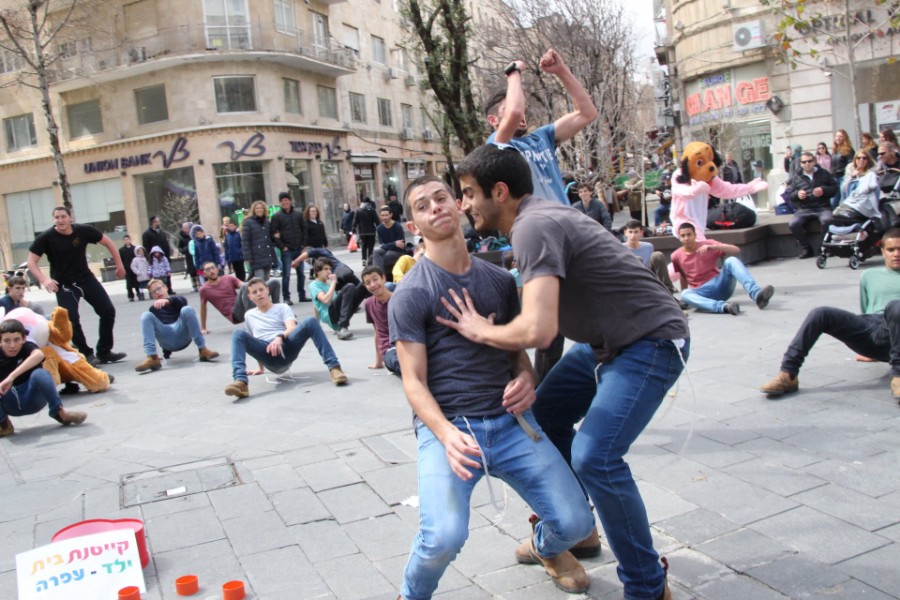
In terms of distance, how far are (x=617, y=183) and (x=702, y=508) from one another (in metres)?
23.9

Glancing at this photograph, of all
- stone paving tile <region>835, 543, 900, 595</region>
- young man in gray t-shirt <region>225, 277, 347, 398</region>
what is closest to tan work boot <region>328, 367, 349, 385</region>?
young man in gray t-shirt <region>225, 277, 347, 398</region>

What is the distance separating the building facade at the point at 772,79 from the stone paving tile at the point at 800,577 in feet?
63.2

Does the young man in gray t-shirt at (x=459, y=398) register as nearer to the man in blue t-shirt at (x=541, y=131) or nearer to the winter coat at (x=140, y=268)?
the man in blue t-shirt at (x=541, y=131)

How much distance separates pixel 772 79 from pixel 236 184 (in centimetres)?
2043

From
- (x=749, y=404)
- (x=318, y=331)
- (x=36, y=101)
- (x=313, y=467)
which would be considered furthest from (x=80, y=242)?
(x=36, y=101)

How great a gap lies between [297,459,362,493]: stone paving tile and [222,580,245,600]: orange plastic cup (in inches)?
47.8

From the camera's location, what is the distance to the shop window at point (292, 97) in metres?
34.5

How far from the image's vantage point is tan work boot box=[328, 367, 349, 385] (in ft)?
24.3

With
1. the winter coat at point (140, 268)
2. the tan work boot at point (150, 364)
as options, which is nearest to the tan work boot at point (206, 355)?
the tan work boot at point (150, 364)

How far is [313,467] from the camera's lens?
4973mm

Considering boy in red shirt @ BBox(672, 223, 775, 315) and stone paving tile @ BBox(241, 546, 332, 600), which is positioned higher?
boy in red shirt @ BBox(672, 223, 775, 315)

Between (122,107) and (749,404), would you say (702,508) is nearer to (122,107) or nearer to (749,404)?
(749,404)

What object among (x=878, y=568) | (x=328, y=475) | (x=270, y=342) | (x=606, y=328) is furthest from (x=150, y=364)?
(x=878, y=568)

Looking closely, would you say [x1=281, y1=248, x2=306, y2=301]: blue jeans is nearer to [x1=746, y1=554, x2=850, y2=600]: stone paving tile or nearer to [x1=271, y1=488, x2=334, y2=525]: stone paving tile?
[x1=271, y1=488, x2=334, y2=525]: stone paving tile
